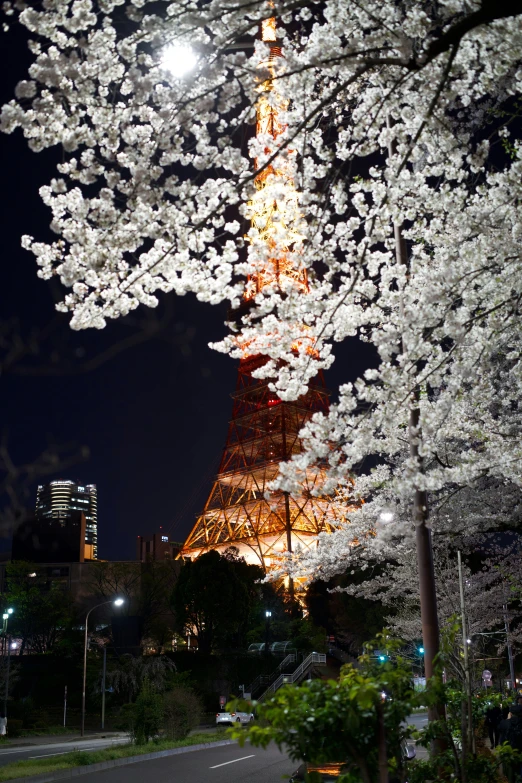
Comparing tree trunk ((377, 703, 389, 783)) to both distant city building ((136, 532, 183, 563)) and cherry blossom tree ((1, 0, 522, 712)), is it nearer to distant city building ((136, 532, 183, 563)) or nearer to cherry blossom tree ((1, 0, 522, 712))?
cherry blossom tree ((1, 0, 522, 712))

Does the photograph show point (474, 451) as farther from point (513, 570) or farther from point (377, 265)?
point (513, 570)

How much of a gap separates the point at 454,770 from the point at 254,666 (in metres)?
36.9

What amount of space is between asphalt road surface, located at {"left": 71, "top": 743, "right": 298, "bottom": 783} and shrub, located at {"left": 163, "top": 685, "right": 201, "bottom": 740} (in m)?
2.07

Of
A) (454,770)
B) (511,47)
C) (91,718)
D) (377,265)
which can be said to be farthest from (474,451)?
(91,718)

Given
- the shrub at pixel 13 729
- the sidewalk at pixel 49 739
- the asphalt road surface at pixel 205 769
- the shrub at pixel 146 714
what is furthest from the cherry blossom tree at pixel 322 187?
the shrub at pixel 13 729

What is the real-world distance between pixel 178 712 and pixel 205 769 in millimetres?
6685

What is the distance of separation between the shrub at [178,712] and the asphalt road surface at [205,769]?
6.81ft

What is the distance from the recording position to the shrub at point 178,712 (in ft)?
69.0

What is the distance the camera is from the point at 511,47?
19.5ft

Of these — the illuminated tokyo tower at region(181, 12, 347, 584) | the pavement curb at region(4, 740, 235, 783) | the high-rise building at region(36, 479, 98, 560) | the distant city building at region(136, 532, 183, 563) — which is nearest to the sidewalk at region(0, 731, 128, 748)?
the pavement curb at region(4, 740, 235, 783)

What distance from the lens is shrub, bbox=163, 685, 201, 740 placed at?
2103 centimetres

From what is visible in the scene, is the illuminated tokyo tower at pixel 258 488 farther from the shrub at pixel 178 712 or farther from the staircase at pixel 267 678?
the shrub at pixel 178 712

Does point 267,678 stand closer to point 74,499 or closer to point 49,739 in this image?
point 49,739

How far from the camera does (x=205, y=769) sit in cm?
1495
